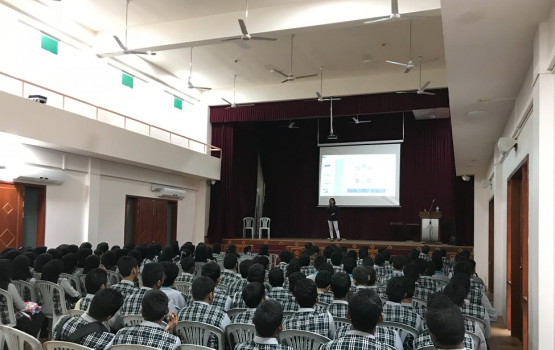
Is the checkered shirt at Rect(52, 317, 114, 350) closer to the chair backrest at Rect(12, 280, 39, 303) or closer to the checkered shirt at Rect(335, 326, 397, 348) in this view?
the checkered shirt at Rect(335, 326, 397, 348)

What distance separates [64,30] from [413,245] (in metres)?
9.57

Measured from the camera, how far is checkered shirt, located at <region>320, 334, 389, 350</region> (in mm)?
2494

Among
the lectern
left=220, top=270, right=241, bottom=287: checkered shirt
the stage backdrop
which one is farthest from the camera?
the stage backdrop

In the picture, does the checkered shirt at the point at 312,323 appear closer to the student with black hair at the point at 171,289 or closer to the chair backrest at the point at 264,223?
the student with black hair at the point at 171,289

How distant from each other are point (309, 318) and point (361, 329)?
0.58 metres

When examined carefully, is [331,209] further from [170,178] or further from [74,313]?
[74,313]

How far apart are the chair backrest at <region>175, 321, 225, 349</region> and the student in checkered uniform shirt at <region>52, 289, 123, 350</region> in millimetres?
549

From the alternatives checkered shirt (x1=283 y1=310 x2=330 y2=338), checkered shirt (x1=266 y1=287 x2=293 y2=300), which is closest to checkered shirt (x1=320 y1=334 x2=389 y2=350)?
checkered shirt (x1=283 y1=310 x2=330 y2=338)

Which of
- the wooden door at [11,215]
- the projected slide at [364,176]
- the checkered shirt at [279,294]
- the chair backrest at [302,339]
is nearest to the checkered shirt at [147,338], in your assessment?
the chair backrest at [302,339]

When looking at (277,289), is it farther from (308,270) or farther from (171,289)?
(308,270)

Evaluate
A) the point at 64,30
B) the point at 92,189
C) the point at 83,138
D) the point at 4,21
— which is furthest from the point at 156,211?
the point at 4,21

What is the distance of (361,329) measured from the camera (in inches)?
106

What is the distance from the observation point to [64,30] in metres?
9.95

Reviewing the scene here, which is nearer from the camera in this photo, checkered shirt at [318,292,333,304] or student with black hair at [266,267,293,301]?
checkered shirt at [318,292,333,304]
